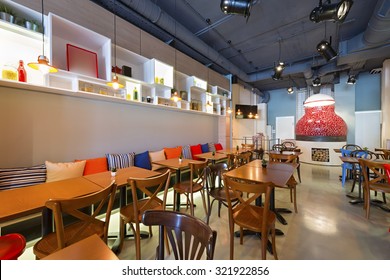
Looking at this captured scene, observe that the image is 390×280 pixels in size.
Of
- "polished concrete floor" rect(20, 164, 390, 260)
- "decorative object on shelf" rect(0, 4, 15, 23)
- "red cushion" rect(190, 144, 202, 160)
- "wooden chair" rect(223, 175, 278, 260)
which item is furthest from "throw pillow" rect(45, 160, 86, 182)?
"red cushion" rect(190, 144, 202, 160)

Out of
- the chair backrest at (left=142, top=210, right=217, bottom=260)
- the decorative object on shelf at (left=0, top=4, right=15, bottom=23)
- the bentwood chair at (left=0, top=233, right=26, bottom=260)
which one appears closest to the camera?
the chair backrest at (left=142, top=210, right=217, bottom=260)

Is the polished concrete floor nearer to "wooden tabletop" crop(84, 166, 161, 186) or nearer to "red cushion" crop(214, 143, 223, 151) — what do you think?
"wooden tabletop" crop(84, 166, 161, 186)

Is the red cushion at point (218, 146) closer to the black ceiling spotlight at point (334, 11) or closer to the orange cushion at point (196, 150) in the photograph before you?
the orange cushion at point (196, 150)

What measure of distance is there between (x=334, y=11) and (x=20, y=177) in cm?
492

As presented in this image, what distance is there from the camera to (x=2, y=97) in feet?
7.43

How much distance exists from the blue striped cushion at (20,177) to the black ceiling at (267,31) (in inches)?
119

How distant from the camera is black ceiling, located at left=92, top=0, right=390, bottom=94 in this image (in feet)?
10.8

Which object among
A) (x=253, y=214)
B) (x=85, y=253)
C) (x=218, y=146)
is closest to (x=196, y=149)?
(x=218, y=146)

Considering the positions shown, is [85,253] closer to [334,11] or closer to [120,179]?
[120,179]

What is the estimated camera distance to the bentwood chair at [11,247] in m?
0.99

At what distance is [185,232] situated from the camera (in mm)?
954

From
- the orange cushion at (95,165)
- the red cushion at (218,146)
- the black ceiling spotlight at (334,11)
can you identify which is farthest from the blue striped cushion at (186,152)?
the black ceiling spotlight at (334,11)

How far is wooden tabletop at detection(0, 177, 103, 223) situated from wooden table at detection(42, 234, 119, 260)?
28.4 inches
